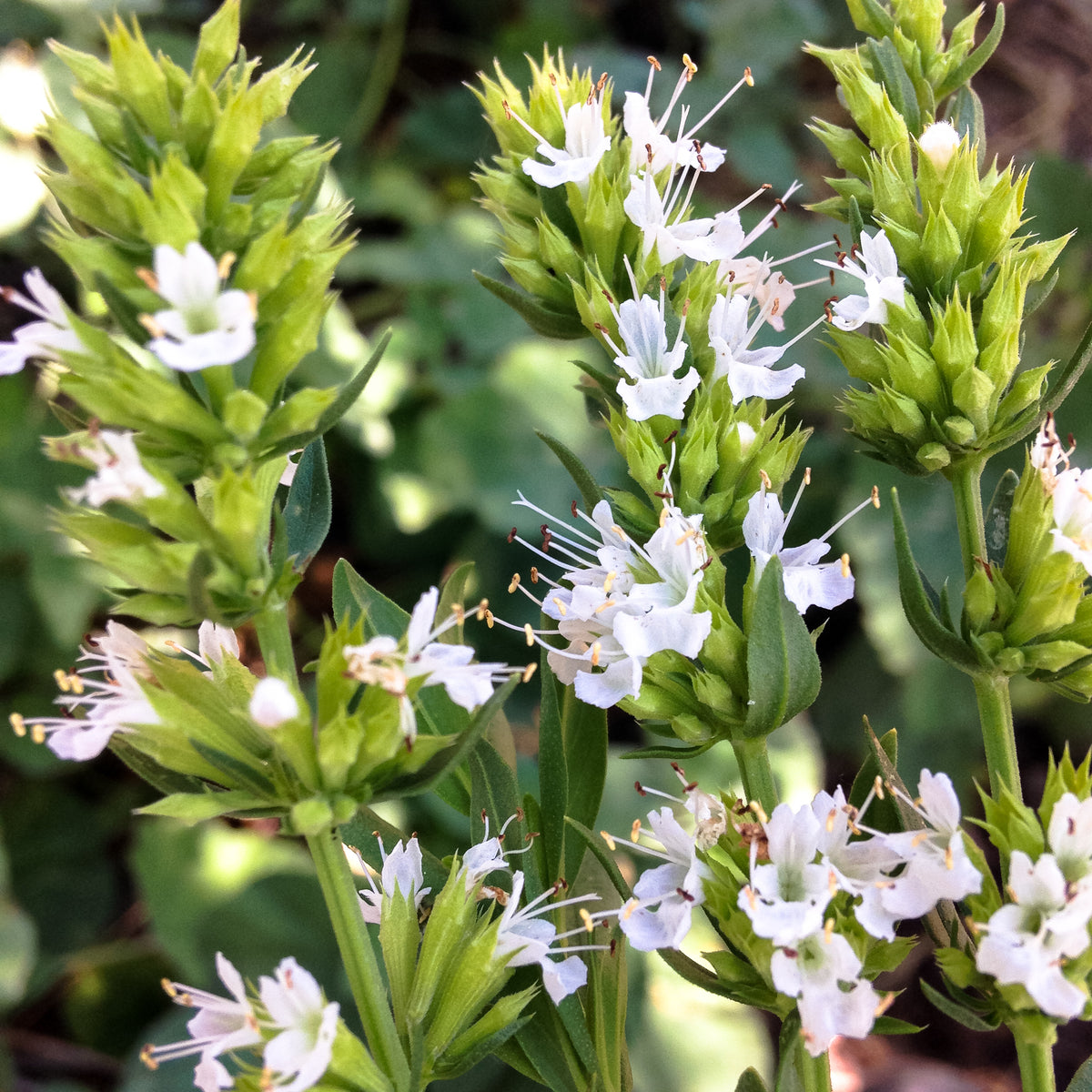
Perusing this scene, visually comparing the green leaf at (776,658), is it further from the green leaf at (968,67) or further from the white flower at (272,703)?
the green leaf at (968,67)

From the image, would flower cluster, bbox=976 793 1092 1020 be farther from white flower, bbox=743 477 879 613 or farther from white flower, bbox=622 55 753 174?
white flower, bbox=622 55 753 174

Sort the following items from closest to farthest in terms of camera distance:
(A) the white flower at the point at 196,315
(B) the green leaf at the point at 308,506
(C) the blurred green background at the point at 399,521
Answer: (A) the white flower at the point at 196,315
(B) the green leaf at the point at 308,506
(C) the blurred green background at the point at 399,521

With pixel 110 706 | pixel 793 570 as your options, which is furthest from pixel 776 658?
pixel 110 706

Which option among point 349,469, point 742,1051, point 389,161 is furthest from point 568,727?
point 389,161

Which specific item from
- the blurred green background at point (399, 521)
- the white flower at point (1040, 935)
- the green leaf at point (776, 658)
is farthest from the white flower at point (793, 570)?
the blurred green background at point (399, 521)

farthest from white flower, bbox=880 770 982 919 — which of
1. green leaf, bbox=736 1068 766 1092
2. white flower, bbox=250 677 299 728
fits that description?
white flower, bbox=250 677 299 728
